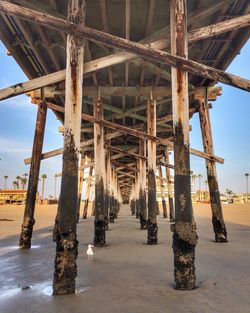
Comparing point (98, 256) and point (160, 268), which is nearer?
point (160, 268)

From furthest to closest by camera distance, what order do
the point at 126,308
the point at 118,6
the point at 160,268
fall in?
1. the point at 118,6
2. the point at 160,268
3. the point at 126,308

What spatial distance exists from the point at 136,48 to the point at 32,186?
4669 millimetres

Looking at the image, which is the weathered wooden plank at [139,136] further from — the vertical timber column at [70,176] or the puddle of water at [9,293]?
the puddle of water at [9,293]

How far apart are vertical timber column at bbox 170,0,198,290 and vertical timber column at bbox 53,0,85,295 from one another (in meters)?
1.29

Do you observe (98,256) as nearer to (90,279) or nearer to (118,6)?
(90,279)

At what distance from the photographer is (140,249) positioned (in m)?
7.62

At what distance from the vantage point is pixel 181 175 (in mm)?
4535

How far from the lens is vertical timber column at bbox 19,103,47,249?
26.6ft

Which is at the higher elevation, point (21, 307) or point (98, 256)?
point (98, 256)

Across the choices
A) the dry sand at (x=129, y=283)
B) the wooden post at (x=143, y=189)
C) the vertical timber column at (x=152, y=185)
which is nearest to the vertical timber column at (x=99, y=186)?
the dry sand at (x=129, y=283)

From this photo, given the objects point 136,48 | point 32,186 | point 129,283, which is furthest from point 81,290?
point 32,186

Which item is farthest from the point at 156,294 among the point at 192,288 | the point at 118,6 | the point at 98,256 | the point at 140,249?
the point at 118,6

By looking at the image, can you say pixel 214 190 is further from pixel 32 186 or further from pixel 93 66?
pixel 93 66

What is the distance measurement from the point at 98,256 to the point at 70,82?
11.7 ft
